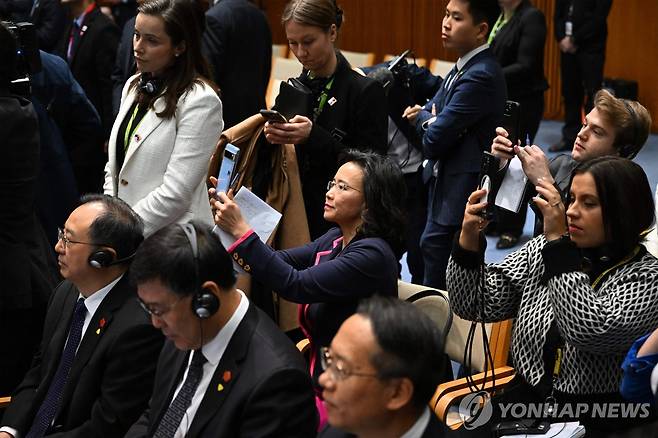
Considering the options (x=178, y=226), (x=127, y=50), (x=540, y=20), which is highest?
(x=178, y=226)

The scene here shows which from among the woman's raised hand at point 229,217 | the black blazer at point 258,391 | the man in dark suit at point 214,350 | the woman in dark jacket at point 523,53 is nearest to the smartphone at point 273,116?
the woman's raised hand at point 229,217

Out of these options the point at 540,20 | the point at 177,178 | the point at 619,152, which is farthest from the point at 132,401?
the point at 540,20

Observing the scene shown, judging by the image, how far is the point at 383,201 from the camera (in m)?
3.38

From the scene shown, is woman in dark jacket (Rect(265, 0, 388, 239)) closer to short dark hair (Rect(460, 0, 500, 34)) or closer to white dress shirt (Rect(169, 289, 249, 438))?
short dark hair (Rect(460, 0, 500, 34))

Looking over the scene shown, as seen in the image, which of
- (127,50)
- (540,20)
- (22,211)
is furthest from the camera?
(540,20)

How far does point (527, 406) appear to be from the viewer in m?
3.20

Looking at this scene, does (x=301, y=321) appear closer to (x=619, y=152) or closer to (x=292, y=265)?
(x=292, y=265)

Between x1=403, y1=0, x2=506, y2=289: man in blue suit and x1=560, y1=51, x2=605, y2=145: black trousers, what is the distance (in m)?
4.59

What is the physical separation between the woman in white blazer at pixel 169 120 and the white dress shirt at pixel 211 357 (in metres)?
1.11

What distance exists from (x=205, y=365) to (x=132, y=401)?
16.2 inches

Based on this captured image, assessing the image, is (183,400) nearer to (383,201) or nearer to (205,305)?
(205,305)

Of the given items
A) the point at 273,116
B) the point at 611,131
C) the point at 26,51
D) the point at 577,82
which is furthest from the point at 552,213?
the point at 577,82

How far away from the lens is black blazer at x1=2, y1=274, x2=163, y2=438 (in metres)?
3.07

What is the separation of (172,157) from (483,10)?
137 centimetres
